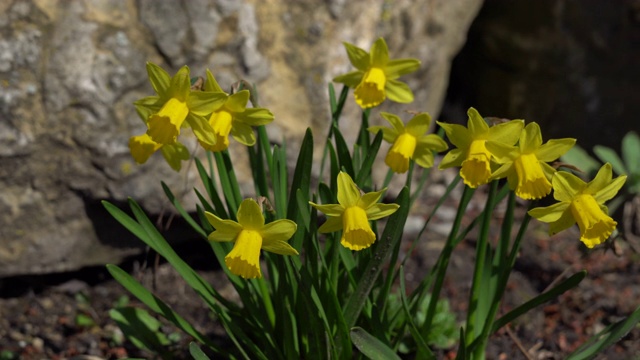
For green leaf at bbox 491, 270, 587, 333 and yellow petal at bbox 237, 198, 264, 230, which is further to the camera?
green leaf at bbox 491, 270, 587, 333

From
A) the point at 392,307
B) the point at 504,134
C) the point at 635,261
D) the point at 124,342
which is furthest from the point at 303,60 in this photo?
the point at 635,261

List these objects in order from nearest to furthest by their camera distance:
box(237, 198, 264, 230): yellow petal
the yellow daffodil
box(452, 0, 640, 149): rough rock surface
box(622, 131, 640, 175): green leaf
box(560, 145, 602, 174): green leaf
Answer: box(237, 198, 264, 230): yellow petal, the yellow daffodil, box(622, 131, 640, 175): green leaf, box(560, 145, 602, 174): green leaf, box(452, 0, 640, 149): rough rock surface

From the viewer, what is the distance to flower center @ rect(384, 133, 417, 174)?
166cm

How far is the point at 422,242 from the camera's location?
310 centimetres

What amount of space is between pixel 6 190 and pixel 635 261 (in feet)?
7.63

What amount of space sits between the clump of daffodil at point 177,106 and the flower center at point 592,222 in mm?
747

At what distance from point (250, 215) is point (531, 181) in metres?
0.55

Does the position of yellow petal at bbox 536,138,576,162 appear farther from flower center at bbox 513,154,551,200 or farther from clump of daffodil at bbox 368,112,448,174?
clump of daffodil at bbox 368,112,448,174

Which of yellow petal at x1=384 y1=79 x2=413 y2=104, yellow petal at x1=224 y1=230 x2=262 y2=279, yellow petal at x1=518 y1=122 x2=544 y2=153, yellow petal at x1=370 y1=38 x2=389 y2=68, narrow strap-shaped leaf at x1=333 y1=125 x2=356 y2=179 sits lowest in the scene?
yellow petal at x1=224 y1=230 x2=262 y2=279

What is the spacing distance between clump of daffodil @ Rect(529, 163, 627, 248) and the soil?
68cm

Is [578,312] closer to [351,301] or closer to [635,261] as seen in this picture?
[635,261]

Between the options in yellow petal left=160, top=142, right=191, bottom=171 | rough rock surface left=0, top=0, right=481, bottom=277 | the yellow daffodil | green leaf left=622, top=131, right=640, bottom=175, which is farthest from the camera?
green leaf left=622, top=131, right=640, bottom=175

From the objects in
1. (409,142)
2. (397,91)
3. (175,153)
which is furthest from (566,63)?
(175,153)

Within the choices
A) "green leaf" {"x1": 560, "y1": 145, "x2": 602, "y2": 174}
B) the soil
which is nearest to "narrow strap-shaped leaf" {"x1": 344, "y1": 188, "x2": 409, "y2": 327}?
the soil
